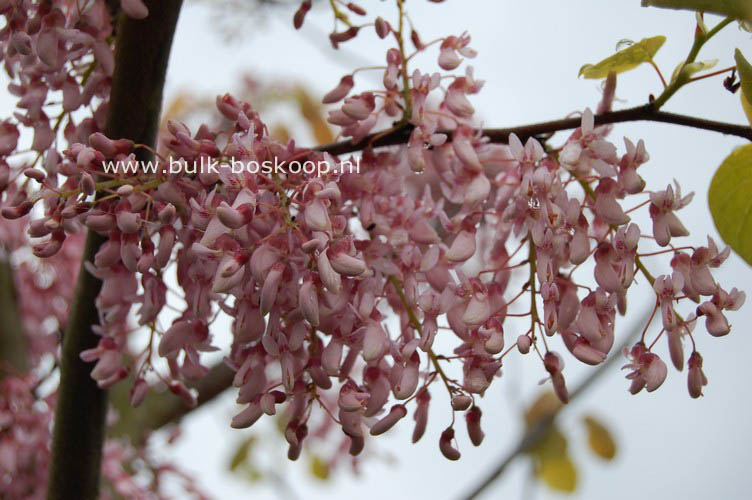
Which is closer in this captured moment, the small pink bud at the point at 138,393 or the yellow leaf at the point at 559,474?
the small pink bud at the point at 138,393

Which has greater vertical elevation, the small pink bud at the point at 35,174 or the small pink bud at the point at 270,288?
the small pink bud at the point at 35,174

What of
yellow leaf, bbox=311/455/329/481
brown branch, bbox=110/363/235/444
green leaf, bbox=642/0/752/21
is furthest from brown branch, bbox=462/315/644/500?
yellow leaf, bbox=311/455/329/481

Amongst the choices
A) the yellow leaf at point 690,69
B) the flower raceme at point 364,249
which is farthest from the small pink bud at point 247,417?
the yellow leaf at point 690,69

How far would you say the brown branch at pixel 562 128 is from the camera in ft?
1.86

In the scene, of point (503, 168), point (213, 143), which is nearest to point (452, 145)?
point (503, 168)

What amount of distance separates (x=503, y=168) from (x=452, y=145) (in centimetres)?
6

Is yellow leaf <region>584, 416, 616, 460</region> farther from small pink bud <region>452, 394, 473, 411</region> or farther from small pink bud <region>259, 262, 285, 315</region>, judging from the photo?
small pink bud <region>259, 262, 285, 315</region>

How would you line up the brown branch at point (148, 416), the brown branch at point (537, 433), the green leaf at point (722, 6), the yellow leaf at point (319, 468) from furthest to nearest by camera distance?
the yellow leaf at point (319, 468), the brown branch at point (148, 416), the brown branch at point (537, 433), the green leaf at point (722, 6)

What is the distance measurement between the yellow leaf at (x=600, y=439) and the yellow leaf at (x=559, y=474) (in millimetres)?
82

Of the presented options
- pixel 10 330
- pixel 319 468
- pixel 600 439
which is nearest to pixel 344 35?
pixel 10 330

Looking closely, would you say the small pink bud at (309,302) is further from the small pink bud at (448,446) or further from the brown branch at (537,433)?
the brown branch at (537,433)

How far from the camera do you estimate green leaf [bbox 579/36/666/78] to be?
23.2 inches

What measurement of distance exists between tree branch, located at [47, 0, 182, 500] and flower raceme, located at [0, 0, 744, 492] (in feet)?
0.09

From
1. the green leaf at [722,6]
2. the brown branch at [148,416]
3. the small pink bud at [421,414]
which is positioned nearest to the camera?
the green leaf at [722,6]
